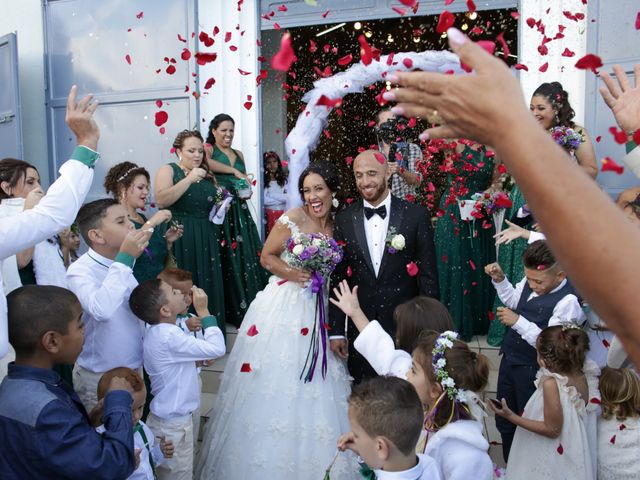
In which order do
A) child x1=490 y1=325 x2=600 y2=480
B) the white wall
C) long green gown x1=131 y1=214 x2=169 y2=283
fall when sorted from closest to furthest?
child x1=490 y1=325 x2=600 y2=480 < long green gown x1=131 y1=214 x2=169 y2=283 < the white wall

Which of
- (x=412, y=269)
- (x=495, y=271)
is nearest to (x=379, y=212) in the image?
(x=412, y=269)

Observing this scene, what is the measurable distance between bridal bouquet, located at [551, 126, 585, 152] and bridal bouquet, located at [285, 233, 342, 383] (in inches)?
66.5

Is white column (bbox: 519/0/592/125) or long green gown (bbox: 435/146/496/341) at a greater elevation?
white column (bbox: 519/0/592/125)

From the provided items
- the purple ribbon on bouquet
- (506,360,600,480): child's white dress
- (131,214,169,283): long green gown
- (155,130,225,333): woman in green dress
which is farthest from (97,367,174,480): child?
(155,130,225,333): woman in green dress

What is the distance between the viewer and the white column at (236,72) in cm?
601

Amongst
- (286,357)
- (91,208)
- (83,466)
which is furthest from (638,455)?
(91,208)

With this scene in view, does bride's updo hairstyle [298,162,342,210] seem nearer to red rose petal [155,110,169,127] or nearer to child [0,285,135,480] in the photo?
child [0,285,135,480]

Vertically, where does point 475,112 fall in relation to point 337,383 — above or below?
above

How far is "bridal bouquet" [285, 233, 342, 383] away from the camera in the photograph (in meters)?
3.48

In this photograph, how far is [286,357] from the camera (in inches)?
141

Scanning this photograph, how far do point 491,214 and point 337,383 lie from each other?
2376mm

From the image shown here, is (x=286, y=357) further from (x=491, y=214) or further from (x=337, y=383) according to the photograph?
(x=491, y=214)

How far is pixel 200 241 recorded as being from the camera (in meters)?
5.36

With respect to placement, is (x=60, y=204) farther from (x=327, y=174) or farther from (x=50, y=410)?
(x=327, y=174)
